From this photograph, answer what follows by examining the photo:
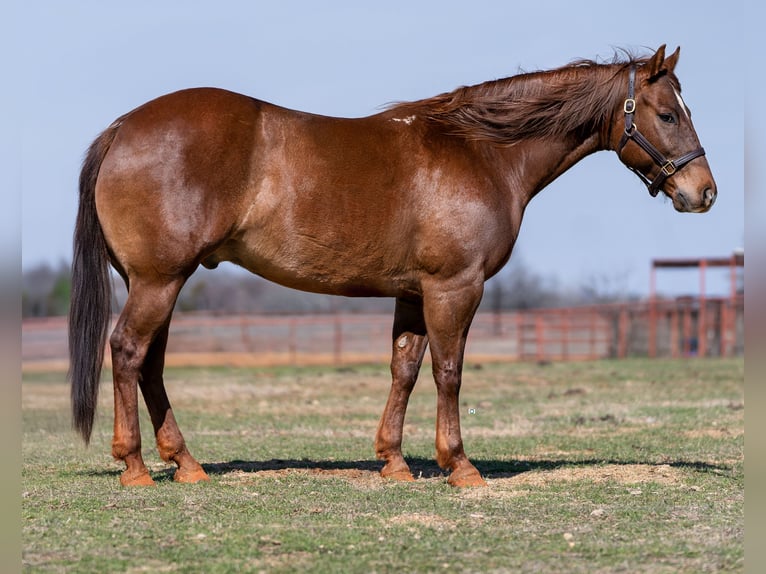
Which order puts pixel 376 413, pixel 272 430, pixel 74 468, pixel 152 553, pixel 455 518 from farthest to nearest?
pixel 376 413, pixel 272 430, pixel 74 468, pixel 455 518, pixel 152 553

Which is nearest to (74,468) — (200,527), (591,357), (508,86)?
(200,527)

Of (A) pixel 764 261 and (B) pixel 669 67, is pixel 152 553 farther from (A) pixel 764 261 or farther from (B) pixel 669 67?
(B) pixel 669 67

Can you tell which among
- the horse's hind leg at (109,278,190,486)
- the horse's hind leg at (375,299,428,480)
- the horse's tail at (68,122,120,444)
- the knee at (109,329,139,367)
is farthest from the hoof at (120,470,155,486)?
the horse's hind leg at (375,299,428,480)

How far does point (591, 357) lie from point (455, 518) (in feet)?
86.6

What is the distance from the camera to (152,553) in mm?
4984

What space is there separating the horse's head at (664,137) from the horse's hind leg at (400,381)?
2.22 meters

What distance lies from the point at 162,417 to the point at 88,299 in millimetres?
1066

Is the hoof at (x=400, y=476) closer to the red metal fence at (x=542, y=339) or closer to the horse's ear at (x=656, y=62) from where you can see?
the horse's ear at (x=656, y=62)

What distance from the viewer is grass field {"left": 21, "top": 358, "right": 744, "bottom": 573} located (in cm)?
499

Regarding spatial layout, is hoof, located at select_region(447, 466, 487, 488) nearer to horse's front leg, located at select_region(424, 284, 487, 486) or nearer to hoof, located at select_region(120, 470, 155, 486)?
horse's front leg, located at select_region(424, 284, 487, 486)

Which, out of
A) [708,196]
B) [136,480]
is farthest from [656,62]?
[136,480]

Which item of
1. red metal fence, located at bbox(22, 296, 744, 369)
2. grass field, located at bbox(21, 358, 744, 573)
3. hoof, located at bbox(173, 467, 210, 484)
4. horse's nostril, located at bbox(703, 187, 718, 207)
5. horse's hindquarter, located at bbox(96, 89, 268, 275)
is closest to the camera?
grass field, located at bbox(21, 358, 744, 573)

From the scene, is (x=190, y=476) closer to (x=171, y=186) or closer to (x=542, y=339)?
(x=171, y=186)

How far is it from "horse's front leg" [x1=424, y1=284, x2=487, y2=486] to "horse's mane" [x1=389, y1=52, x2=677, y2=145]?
1.40 meters
